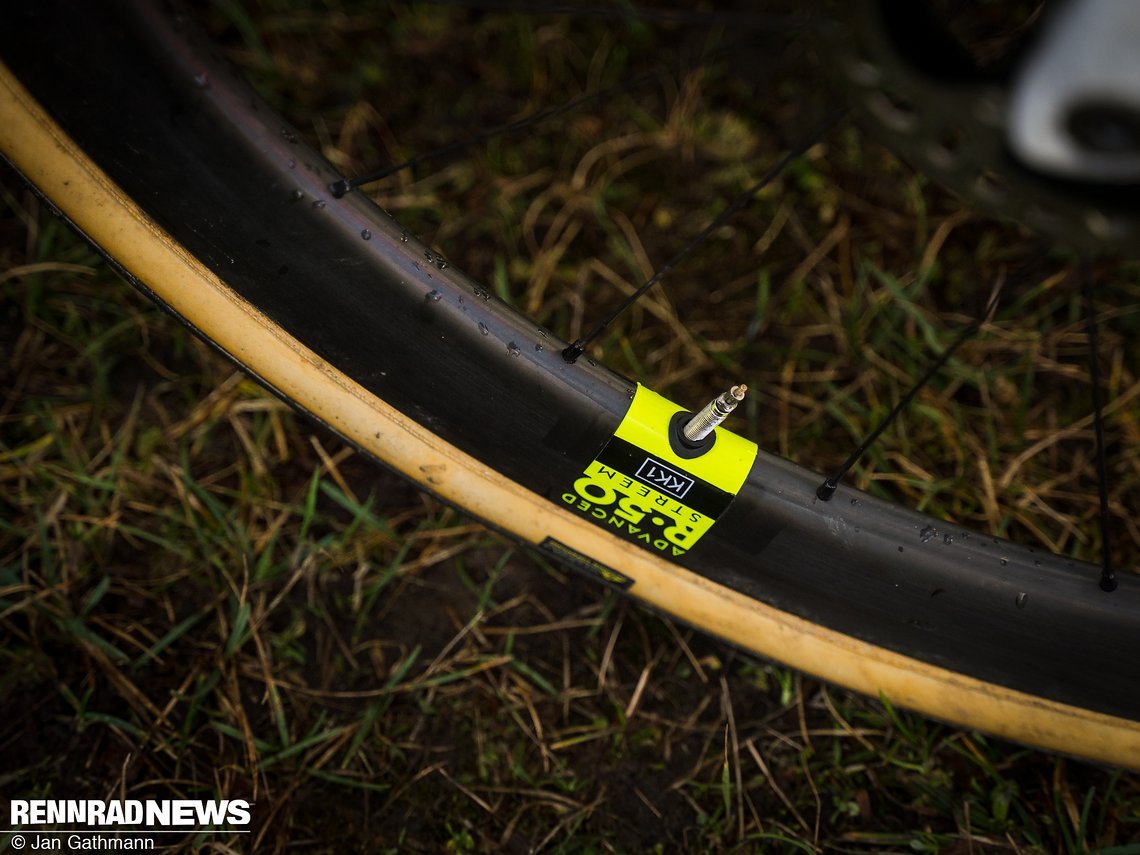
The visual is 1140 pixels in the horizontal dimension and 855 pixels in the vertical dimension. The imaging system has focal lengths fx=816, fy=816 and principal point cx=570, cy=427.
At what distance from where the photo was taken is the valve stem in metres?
0.66

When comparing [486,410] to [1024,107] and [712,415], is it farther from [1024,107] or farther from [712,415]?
[1024,107]

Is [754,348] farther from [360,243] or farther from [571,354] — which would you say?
[360,243]

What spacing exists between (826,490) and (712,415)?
152 mm

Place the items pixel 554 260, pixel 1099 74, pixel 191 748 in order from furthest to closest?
pixel 554 260 < pixel 191 748 < pixel 1099 74

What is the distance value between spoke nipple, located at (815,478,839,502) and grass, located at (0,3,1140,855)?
0.96ft

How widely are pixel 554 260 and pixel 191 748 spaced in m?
0.78

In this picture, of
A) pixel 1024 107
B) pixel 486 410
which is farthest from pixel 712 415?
pixel 1024 107

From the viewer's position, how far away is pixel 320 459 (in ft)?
3.51

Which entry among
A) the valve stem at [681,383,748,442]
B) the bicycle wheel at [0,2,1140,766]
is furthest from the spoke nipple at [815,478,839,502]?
the valve stem at [681,383,748,442]

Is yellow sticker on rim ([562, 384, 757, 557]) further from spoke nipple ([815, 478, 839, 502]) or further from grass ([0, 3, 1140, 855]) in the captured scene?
grass ([0, 3, 1140, 855])

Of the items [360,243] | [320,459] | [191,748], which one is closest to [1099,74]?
[360,243]

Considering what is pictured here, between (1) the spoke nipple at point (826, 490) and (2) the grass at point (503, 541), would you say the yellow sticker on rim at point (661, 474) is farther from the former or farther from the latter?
(2) the grass at point (503, 541)

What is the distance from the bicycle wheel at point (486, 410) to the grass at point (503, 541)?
0.16 metres

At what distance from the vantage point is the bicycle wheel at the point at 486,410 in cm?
67
